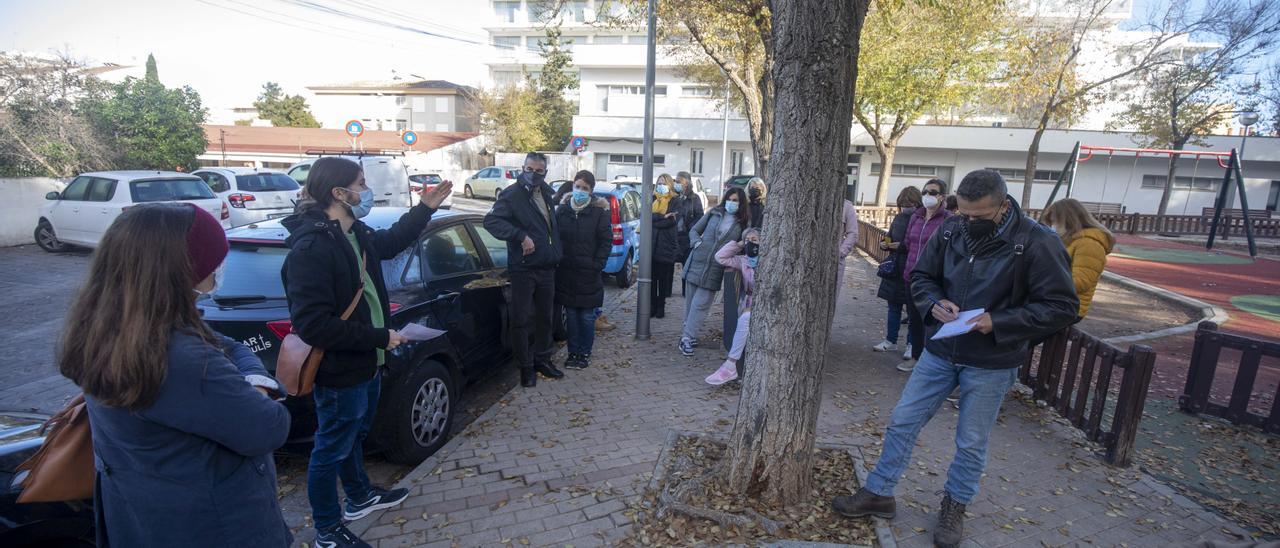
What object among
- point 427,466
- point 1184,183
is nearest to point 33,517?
point 427,466

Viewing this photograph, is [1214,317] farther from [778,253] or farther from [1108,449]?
[778,253]

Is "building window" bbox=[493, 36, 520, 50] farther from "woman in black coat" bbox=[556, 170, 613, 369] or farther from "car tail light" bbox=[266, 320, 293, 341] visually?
"car tail light" bbox=[266, 320, 293, 341]

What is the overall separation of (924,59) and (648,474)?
2013 cm

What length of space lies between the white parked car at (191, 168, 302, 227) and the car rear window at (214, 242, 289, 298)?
11.8 m

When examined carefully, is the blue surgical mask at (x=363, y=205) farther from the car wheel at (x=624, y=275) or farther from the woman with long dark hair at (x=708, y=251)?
the car wheel at (x=624, y=275)

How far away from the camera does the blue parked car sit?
995 cm

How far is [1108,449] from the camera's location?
4.63m

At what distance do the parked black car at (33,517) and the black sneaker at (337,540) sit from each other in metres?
1.08

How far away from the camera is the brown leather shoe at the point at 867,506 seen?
3.64 meters

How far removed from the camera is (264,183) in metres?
15.6

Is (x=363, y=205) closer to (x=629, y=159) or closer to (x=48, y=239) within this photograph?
(x=48, y=239)

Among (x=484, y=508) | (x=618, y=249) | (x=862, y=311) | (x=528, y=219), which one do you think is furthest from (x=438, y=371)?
(x=862, y=311)

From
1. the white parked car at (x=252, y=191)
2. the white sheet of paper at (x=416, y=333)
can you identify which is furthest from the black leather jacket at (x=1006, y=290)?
the white parked car at (x=252, y=191)

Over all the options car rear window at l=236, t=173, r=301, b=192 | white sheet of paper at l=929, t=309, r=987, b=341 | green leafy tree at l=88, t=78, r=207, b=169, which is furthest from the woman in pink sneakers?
green leafy tree at l=88, t=78, r=207, b=169
